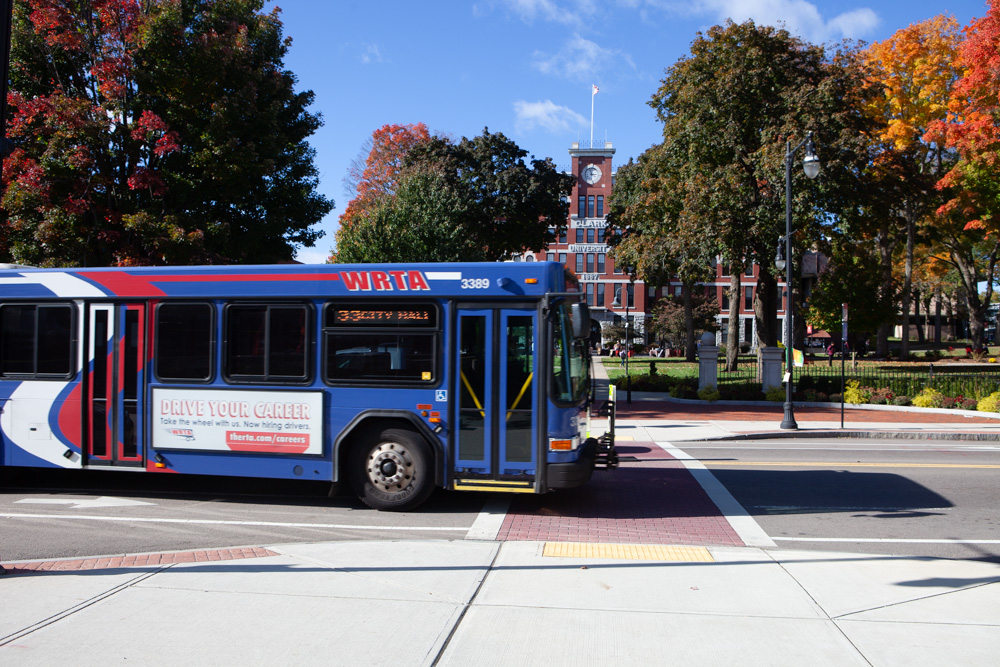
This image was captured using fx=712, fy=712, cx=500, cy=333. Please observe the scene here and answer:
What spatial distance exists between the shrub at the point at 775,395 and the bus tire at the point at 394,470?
17.9m

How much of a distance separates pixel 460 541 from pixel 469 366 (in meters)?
1.97

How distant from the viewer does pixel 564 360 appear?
7.99 meters

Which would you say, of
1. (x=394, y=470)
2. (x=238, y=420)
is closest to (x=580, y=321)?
(x=394, y=470)

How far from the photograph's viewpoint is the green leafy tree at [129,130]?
53.8ft

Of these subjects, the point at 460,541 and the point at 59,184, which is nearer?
the point at 460,541

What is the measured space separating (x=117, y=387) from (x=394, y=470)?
3.76 m

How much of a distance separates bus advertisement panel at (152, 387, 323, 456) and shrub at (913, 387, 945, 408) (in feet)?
66.9

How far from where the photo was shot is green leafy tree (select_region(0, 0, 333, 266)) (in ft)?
53.8

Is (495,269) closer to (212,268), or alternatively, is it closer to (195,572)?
(212,268)

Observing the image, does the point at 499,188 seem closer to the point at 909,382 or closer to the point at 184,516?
the point at 909,382

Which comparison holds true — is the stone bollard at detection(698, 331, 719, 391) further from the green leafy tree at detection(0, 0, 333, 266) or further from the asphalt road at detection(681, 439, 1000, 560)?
the green leafy tree at detection(0, 0, 333, 266)

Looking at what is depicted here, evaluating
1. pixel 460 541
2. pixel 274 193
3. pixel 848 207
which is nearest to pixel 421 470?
pixel 460 541

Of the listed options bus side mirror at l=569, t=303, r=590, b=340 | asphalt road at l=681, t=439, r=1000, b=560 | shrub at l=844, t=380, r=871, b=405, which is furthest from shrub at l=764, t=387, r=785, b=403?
bus side mirror at l=569, t=303, r=590, b=340

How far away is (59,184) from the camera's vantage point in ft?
55.3
